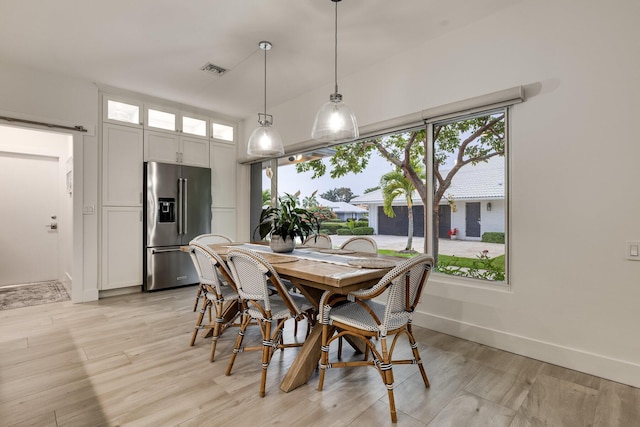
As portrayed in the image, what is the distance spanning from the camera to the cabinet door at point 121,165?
13.5 ft

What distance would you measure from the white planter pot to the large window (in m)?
1.26

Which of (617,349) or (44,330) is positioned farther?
(44,330)

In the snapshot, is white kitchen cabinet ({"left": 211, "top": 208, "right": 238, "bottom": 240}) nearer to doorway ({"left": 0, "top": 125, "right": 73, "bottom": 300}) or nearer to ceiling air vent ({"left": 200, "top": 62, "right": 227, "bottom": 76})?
doorway ({"left": 0, "top": 125, "right": 73, "bottom": 300})

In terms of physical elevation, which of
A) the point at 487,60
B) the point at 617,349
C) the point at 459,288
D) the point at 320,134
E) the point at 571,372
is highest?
the point at 487,60

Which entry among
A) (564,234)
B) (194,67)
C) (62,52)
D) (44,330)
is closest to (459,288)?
(564,234)

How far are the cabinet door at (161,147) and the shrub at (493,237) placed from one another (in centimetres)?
421

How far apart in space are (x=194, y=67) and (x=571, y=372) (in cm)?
441

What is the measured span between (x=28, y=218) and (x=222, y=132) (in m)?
3.28

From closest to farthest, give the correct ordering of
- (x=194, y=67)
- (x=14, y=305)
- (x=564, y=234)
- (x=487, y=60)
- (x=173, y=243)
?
(x=564, y=234) → (x=487, y=60) → (x=194, y=67) → (x=14, y=305) → (x=173, y=243)

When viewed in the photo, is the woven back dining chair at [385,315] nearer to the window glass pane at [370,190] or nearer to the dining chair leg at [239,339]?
the dining chair leg at [239,339]

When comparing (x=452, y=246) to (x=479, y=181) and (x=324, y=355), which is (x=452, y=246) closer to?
(x=479, y=181)

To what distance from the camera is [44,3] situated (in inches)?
96.7

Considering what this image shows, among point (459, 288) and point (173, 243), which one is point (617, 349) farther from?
point (173, 243)

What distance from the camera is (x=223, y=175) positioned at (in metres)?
5.29
